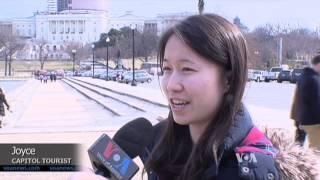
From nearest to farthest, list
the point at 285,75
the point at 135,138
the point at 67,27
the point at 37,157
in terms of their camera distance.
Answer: the point at 135,138 < the point at 37,157 < the point at 285,75 < the point at 67,27

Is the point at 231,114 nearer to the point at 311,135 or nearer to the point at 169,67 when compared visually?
the point at 169,67

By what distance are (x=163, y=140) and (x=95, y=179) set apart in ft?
1.07

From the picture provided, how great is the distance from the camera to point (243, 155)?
1.35 meters

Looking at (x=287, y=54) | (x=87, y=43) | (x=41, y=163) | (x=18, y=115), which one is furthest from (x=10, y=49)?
(x=41, y=163)

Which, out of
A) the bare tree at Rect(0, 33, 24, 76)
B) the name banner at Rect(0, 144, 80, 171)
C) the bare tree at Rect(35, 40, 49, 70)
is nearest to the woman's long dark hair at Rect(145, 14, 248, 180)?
the name banner at Rect(0, 144, 80, 171)

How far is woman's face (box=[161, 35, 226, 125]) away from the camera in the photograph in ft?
4.79

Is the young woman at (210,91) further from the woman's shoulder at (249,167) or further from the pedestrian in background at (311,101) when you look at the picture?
the pedestrian in background at (311,101)

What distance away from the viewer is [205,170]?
4.63 ft

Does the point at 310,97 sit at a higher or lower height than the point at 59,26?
lower

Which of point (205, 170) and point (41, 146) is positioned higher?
point (205, 170)

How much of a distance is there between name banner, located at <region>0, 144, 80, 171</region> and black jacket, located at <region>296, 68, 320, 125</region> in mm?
2104

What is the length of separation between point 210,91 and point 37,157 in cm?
447

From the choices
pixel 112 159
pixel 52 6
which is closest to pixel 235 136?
pixel 112 159

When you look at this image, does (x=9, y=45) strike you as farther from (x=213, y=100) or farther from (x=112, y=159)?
(x=213, y=100)
